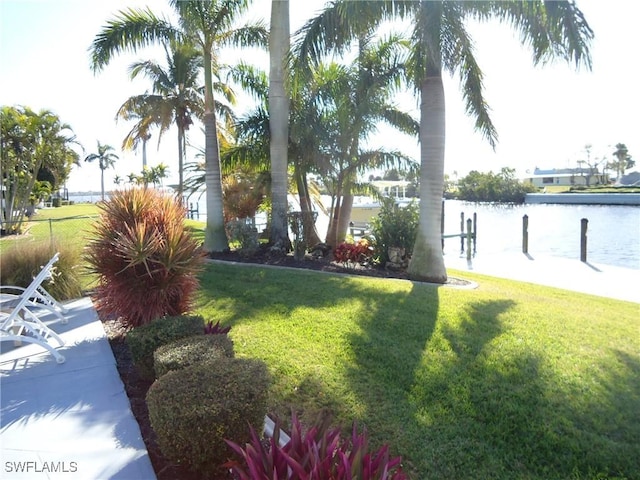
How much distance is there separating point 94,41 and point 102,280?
8.79m

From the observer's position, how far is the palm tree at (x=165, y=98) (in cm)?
2098

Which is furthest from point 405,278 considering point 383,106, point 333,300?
point 383,106

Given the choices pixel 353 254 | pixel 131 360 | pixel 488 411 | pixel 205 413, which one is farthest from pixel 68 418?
pixel 353 254

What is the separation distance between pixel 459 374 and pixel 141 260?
350 centimetres

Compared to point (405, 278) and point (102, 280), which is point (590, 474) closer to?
point (102, 280)

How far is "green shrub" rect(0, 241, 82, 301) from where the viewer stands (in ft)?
25.9

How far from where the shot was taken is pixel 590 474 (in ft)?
10.6

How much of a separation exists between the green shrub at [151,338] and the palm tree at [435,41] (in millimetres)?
6440

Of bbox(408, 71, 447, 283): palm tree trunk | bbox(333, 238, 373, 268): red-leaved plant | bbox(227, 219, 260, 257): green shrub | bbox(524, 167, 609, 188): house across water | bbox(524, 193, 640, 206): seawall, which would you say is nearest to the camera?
bbox(408, 71, 447, 283): palm tree trunk

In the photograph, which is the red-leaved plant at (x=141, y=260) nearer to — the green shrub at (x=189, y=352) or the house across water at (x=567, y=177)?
the green shrub at (x=189, y=352)

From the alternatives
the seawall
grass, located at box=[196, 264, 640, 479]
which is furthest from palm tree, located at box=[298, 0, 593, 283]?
the seawall

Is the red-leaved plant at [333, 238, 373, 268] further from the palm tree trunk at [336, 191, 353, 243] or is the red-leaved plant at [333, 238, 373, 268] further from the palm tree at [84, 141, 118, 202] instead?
the palm tree at [84, 141, 118, 202]

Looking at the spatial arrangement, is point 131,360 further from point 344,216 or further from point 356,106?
point 344,216

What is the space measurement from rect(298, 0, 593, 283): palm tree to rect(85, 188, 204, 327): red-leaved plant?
18.5ft
